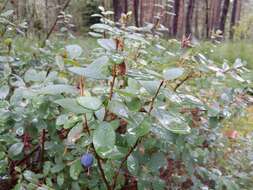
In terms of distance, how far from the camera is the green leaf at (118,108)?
2.30ft

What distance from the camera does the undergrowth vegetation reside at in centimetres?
72

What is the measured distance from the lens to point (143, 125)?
74 centimetres

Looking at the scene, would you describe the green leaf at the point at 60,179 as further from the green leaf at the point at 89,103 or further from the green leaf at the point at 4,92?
the green leaf at the point at 89,103

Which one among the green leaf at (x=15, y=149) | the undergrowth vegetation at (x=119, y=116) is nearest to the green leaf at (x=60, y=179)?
the undergrowth vegetation at (x=119, y=116)

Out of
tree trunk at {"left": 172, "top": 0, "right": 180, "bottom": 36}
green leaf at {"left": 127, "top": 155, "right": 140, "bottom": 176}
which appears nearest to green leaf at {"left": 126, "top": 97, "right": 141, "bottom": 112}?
green leaf at {"left": 127, "top": 155, "right": 140, "bottom": 176}

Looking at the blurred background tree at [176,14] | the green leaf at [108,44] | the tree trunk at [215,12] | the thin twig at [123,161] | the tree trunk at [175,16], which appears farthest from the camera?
the tree trunk at [215,12]

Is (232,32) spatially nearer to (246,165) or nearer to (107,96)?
(246,165)

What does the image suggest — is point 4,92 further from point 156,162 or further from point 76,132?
point 156,162

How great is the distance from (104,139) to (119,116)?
77 millimetres

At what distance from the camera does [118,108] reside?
2.31ft

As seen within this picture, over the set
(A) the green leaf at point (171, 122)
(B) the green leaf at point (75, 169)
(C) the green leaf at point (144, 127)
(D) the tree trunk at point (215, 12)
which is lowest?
(D) the tree trunk at point (215, 12)

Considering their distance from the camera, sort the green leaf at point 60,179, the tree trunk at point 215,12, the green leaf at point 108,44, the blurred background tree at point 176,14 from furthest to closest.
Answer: the tree trunk at point 215,12 → the blurred background tree at point 176,14 → the green leaf at point 60,179 → the green leaf at point 108,44

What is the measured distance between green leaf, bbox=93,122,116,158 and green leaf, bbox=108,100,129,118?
29 mm

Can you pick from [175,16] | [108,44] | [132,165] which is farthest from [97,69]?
[175,16]
